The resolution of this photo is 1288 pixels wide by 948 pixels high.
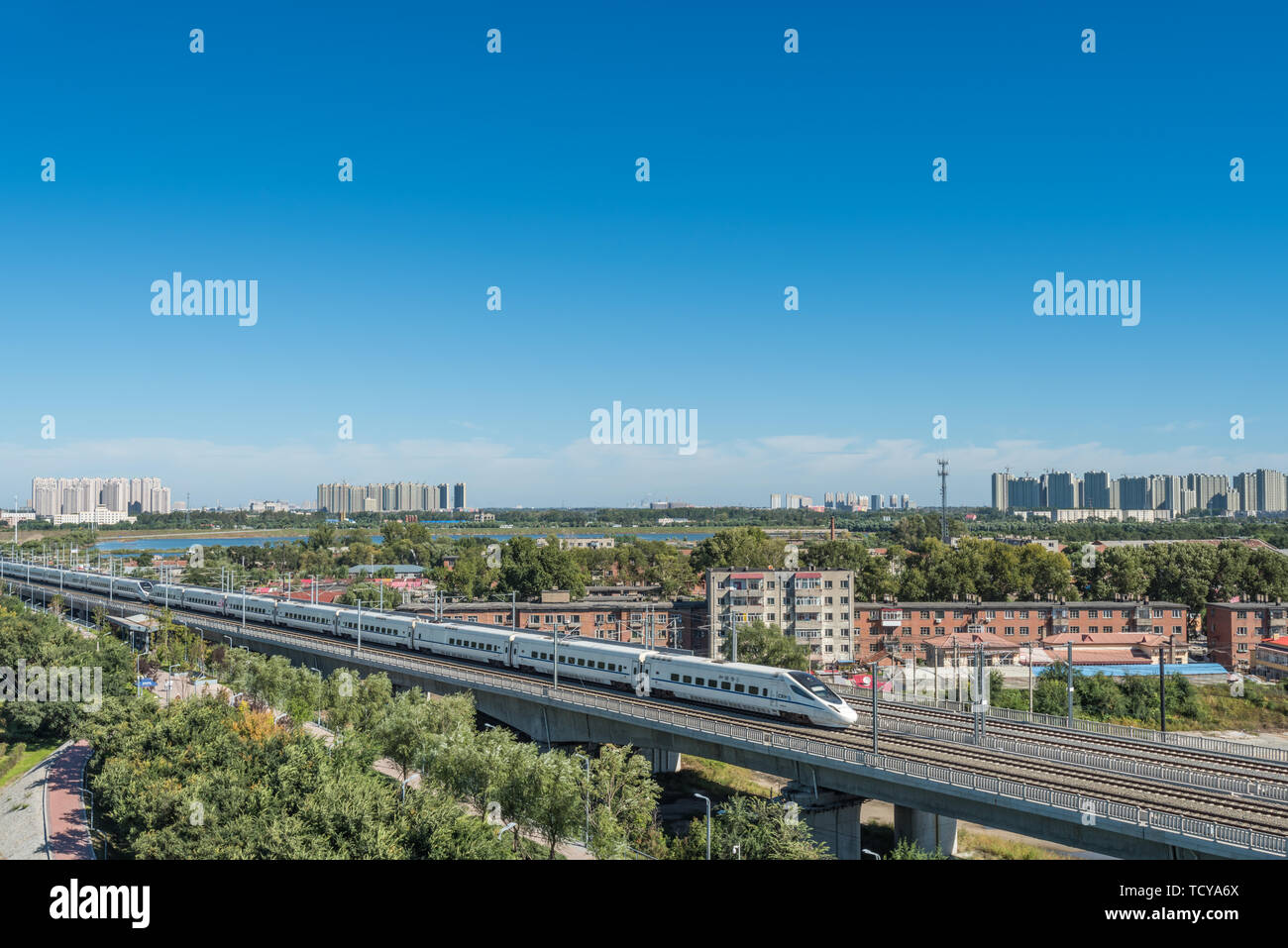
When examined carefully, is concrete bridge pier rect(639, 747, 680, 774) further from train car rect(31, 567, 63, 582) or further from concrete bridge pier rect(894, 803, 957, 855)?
train car rect(31, 567, 63, 582)

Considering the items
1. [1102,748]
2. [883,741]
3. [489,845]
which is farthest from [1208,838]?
[489,845]

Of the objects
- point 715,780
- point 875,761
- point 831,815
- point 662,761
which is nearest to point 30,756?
point 662,761

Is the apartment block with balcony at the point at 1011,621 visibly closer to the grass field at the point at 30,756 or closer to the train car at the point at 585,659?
the train car at the point at 585,659

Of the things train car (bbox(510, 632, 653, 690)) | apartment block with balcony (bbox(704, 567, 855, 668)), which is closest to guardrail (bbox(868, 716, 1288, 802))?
train car (bbox(510, 632, 653, 690))

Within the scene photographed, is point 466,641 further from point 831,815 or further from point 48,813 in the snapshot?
point 831,815

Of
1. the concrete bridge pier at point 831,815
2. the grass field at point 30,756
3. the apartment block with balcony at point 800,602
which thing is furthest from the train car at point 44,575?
the concrete bridge pier at point 831,815
